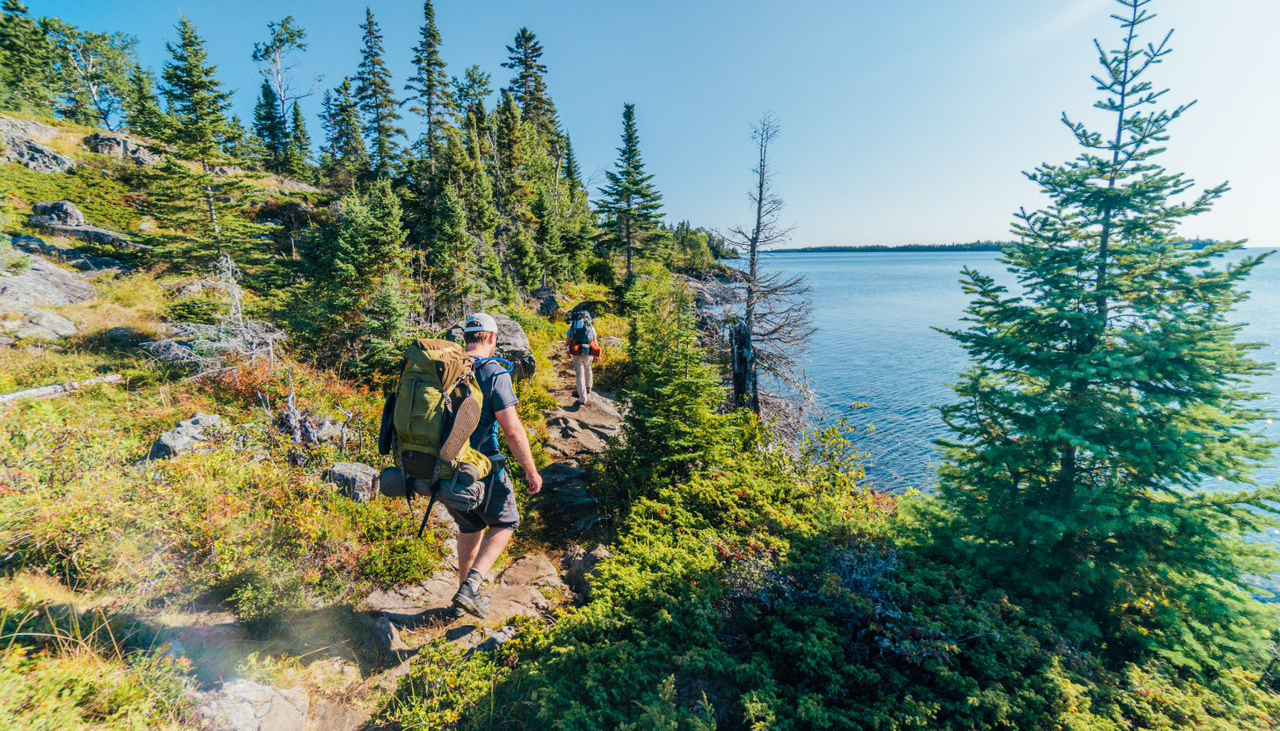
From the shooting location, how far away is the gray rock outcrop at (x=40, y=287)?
1151 centimetres

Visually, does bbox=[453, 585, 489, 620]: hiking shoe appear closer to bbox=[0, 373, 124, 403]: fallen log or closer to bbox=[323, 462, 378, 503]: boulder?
bbox=[323, 462, 378, 503]: boulder

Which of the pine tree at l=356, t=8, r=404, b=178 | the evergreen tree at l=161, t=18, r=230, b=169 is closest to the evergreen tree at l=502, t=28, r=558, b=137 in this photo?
the pine tree at l=356, t=8, r=404, b=178

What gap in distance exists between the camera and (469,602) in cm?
430

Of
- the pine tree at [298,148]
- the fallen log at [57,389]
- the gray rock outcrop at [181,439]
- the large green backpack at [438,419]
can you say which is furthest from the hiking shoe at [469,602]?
the pine tree at [298,148]

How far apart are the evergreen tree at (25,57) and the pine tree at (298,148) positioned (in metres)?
17.0

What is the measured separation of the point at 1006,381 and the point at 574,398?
900cm

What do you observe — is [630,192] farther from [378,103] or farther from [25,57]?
[25,57]

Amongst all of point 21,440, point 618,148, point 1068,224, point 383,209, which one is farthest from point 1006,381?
point 618,148

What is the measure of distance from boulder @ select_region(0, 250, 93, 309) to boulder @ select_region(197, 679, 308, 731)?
1498 cm

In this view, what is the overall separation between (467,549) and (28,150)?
45325 mm

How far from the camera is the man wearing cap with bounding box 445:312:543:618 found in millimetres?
4199

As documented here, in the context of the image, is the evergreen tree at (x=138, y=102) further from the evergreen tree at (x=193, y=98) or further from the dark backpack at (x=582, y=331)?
the dark backpack at (x=582, y=331)

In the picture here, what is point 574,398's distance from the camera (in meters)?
12.1

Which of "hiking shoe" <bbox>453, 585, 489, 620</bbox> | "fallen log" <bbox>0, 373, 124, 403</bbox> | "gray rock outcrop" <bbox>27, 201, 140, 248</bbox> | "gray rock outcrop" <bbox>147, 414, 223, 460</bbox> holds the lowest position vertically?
"hiking shoe" <bbox>453, 585, 489, 620</bbox>
